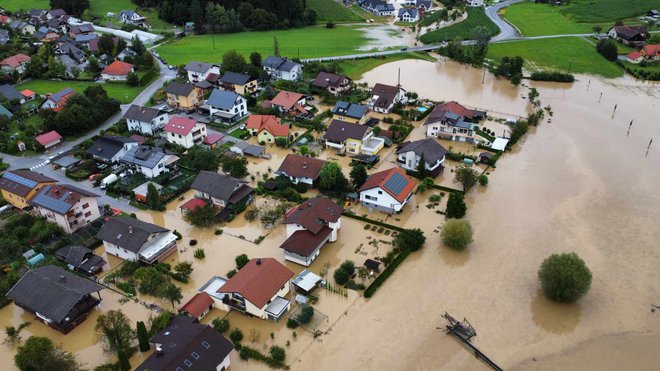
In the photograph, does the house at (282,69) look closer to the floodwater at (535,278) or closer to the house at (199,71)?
the house at (199,71)

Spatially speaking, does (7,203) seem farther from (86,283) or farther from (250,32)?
(250,32)

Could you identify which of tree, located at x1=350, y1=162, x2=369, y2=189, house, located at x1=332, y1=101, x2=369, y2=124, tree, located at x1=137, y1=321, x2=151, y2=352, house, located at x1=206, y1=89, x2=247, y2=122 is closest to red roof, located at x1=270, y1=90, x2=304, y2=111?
house, located at x1=206, y1=89, x2=247, y2=122

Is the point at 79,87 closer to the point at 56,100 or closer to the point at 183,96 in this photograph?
the point at 56,100

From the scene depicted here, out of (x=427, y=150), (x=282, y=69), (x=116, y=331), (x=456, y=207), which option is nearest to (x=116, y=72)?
(x=282, y=69)

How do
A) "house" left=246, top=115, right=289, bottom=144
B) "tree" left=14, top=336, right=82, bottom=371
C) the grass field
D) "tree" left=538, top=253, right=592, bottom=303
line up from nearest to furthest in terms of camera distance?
"tree" left=14, top=336, right=82, bottom=371 → "tree" left=538, top=253, right=592, bottom=303 → "house" left=246, top=115, right=289, bottom=144 → the grass field

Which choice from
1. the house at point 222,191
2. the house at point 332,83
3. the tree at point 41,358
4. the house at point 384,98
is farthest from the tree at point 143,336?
the house at point 332,83

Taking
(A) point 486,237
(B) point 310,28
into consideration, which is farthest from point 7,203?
(B) point 310,28

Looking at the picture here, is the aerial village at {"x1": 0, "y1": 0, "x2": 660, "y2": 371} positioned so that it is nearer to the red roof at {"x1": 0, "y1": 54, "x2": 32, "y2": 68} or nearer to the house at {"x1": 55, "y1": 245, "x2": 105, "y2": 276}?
the house at {"x1": 55, "y1": 245, "x2": 105, "y2": 276}
